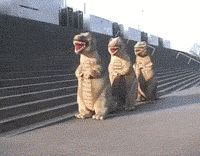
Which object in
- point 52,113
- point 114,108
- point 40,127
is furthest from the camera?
point 114,108

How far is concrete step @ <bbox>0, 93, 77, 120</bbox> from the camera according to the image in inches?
311

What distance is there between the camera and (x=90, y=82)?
9016mm

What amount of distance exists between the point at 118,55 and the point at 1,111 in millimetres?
3534

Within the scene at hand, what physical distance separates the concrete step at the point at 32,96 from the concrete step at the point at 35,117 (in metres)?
0.46

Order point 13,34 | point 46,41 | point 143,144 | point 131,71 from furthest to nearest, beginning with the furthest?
point 46,41 < point 13,34 < point 131,71 < point 143,144

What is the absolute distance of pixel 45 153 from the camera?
18.7ft

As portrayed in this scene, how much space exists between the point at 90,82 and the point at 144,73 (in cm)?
367

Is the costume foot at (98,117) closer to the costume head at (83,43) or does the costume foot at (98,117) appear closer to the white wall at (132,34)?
the costume head at (83,43)

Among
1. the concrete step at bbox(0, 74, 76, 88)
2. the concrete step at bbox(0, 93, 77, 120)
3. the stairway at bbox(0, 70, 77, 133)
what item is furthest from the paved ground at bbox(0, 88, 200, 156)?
the concrete step at bbox(0, 74, 76, 88)

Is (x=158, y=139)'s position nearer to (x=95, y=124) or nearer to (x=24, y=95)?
(x=95, y=124)

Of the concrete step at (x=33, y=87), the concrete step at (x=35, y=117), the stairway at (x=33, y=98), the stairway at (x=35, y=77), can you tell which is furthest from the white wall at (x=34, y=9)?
the concrete step at (x=35, y=117)

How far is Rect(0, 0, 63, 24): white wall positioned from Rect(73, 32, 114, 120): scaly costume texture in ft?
35.0

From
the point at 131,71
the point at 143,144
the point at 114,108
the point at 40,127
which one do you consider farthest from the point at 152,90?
the point at 143,144

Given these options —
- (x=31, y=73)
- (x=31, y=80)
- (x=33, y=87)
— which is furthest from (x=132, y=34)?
(x=33, y=87)
